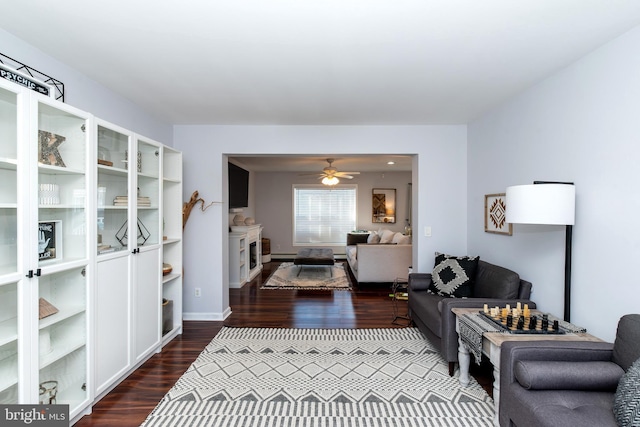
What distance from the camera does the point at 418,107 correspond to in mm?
3281

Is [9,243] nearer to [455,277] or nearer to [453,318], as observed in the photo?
[453,318]

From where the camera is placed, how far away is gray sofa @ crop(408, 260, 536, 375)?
268 cm

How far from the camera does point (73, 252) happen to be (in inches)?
87.5

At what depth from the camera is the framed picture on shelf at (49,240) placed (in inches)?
78.8

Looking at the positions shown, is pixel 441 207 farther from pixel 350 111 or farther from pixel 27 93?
pixel 27 93

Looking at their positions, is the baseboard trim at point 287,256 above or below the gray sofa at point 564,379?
below

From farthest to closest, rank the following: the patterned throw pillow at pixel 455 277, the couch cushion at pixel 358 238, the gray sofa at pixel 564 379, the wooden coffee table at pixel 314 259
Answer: the couch cushion at pixel 358 238 → the wooden coffee table at pixel 314 259 → the patterned throw pillow at pixel 455 277 → the gray sofa at pixel 564 379

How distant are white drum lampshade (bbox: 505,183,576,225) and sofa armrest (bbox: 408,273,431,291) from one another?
167 centimetres

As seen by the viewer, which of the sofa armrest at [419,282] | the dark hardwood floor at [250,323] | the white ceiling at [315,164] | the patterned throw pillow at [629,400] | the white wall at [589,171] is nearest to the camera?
the patterned throw pillow at [629,400]

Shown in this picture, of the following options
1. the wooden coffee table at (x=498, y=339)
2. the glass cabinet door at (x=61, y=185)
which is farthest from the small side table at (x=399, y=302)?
the glass cabinet door at (x=61, y=185)

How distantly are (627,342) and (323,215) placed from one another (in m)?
7.78

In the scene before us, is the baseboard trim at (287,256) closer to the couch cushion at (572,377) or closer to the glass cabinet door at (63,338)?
the glass cabinet door at (63,338)

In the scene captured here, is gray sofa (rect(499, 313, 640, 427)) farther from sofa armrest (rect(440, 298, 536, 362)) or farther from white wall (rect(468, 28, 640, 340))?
sofa armrest (rect(440, 298, 536, 362))

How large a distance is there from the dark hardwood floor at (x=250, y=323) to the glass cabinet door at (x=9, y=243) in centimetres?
63
